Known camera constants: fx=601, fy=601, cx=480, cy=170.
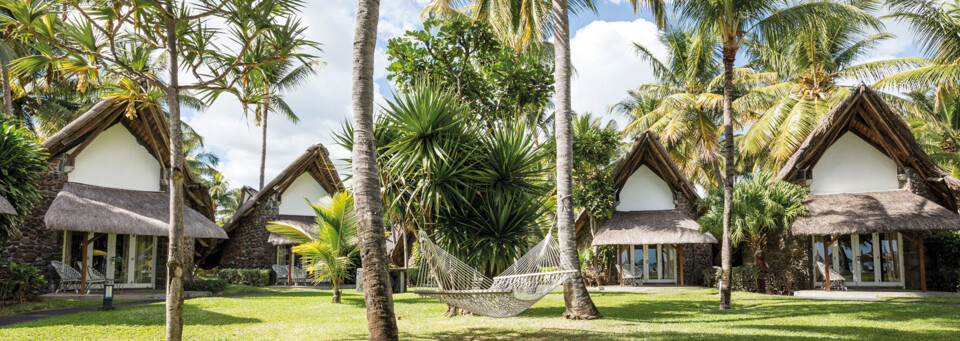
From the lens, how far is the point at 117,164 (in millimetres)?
14344

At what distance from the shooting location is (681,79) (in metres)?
22.3

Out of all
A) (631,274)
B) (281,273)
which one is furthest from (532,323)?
(281,273)

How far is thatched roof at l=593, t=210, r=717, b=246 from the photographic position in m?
15.9

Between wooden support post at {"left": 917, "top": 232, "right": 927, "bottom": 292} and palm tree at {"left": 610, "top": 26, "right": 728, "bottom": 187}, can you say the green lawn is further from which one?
palm tree at {"left": 610, "top": 26, "right": 728, "bottom": 187}

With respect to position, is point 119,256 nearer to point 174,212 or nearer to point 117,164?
point 117,164

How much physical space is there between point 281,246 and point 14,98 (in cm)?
892

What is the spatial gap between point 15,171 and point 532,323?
9.03m

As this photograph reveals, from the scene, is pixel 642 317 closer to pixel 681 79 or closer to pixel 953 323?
pixel 953 323

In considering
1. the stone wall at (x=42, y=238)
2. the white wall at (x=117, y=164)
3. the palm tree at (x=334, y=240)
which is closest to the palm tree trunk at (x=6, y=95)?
the white wall at (x=117, y=164)

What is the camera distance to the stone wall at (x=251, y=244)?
1827 centimetres

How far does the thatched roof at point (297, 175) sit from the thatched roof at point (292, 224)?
865 mm

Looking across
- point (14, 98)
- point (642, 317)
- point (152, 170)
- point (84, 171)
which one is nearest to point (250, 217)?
point (152, 170)

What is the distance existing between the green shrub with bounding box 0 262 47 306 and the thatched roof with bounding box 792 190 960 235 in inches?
613

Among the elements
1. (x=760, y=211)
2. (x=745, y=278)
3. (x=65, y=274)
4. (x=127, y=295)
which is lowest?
(x=127, y=295)
